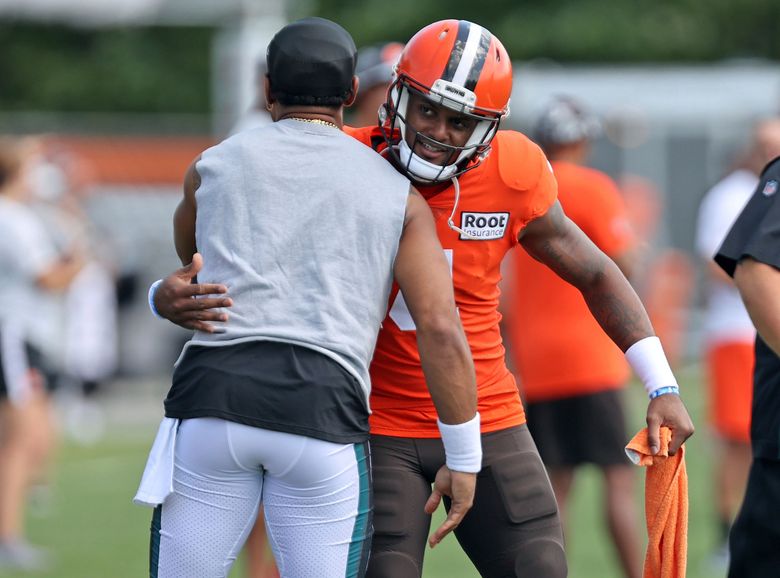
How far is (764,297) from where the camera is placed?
13.9ft

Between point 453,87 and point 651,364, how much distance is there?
1.00 meters

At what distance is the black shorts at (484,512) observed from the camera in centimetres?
418

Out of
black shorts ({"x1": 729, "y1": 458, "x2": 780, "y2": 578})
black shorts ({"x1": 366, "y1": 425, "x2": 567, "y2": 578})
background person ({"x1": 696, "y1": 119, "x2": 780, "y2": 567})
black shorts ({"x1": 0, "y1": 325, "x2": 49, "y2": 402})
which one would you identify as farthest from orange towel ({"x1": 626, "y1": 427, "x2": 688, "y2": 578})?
black shorts ({"x1": 0, "y1": 325, "x2": 49, "y2": 402})

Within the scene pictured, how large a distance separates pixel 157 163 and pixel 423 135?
49.2 feet

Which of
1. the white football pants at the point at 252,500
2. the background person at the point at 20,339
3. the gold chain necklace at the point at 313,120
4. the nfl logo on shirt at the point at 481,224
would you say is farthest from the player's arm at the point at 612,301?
the background person at the point at 20,339

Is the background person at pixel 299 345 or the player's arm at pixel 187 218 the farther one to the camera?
the player's arm at pixel 187 218

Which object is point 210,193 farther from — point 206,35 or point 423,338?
point 206,35

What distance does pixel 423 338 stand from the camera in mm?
3803

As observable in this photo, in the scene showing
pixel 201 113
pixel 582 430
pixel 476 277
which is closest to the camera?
pixel 476 277

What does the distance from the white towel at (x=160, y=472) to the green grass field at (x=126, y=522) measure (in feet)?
12.4

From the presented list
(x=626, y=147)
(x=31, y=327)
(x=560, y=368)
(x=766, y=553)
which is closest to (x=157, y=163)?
(x=626, y=147)

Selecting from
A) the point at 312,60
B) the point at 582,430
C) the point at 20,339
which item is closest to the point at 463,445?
the point at 312,60

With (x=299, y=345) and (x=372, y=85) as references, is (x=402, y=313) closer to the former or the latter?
(x=299, y=345)

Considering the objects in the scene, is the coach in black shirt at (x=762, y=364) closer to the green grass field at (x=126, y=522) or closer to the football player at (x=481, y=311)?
the football player at (x=481, y=311)
